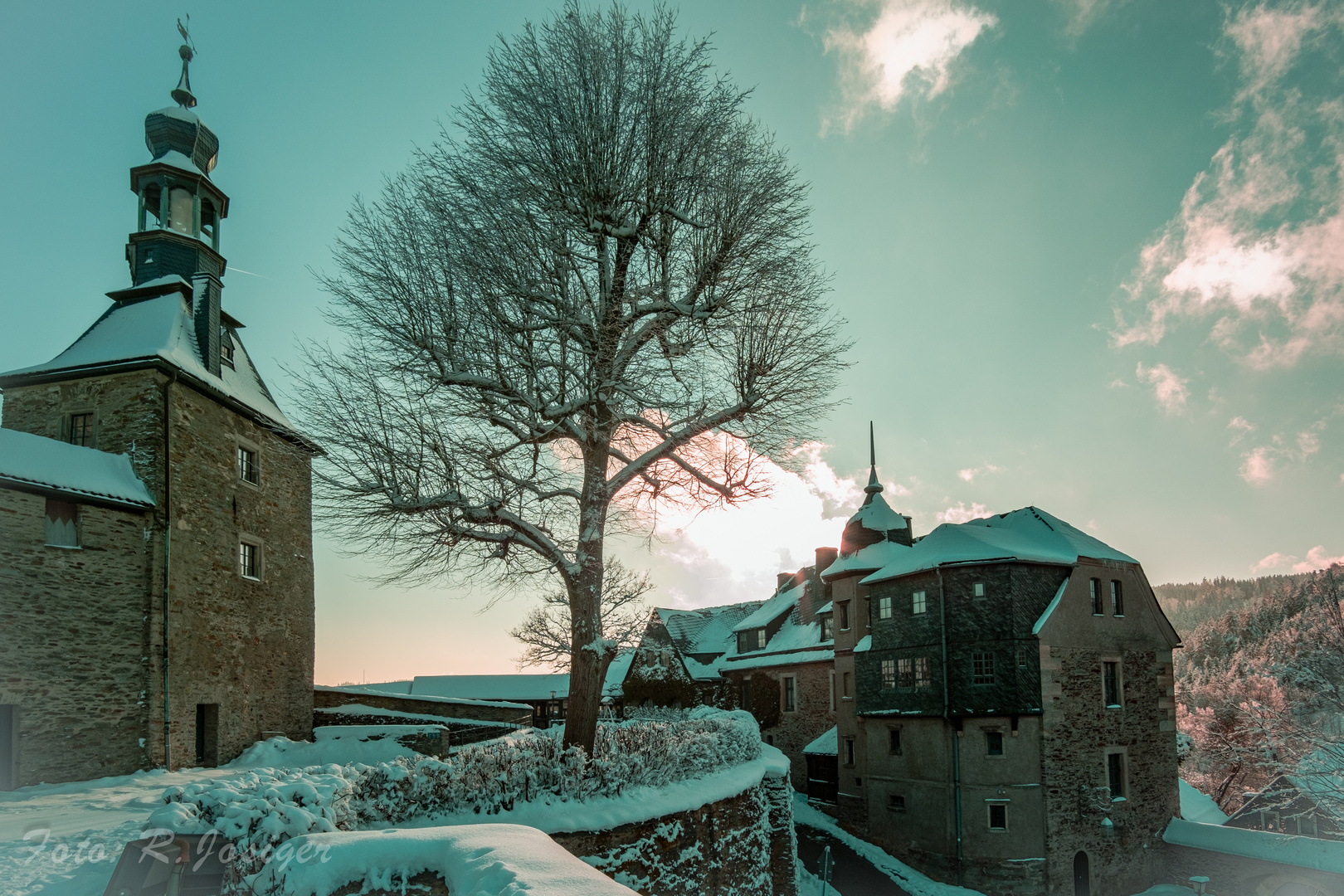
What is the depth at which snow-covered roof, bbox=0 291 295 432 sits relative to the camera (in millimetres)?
17484

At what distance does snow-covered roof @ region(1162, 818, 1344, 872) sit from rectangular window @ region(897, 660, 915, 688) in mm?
9394

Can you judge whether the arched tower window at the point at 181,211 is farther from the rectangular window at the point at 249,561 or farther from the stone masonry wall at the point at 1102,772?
the stone masonry wall at the point at 1102,772

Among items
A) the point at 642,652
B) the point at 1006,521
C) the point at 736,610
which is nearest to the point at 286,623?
the point at 642,652

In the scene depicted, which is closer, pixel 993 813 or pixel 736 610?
pixel 993 813

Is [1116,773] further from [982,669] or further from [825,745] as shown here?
[825,745]

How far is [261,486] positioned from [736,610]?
3323 centimetres

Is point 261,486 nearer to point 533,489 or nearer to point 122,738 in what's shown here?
point 122,738

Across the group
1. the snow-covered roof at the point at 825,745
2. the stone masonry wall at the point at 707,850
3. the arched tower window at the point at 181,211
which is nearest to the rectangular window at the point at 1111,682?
the snow-covered roof at the point at 825,745

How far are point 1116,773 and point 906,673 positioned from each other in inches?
276

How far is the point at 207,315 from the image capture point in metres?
20.8

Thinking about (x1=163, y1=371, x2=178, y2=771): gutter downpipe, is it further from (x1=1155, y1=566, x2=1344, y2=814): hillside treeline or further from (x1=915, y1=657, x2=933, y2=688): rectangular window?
(x1=1155, y1=566, x2=1344, y2=814): hillside treeline

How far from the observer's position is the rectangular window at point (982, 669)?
2492 cm

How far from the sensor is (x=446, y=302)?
1226 centimetres

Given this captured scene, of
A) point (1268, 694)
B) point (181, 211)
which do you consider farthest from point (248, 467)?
point (1268, 694)
